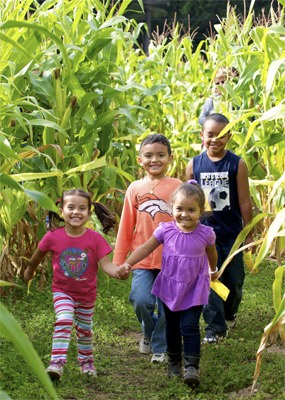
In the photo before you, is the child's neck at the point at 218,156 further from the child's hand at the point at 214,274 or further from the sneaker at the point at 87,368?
the sneaker at the point at 87,368

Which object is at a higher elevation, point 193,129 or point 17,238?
point 193,129

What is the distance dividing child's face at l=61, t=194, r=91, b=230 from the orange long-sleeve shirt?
489 millimetres

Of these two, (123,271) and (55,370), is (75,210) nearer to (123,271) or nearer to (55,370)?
(123,271)

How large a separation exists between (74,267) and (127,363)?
77 cm

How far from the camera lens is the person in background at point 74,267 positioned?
12.2ft

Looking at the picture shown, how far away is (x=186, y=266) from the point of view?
3.68 metres

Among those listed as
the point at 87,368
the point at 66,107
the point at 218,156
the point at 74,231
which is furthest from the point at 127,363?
the point at 66,107

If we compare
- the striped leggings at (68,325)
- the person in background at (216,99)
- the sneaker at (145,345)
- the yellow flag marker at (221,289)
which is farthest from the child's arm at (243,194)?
the person in background at (216,99)

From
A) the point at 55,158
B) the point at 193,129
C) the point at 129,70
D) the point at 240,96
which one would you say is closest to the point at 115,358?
the point at 55,158

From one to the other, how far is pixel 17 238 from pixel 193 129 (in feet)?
9.20

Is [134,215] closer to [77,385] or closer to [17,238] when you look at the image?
[77,385]

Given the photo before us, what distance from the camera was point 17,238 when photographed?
561cm

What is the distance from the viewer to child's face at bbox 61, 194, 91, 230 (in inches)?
146

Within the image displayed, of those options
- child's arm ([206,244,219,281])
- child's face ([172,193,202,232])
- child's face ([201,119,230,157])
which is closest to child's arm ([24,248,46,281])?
child's face ([172,193,202,232])
